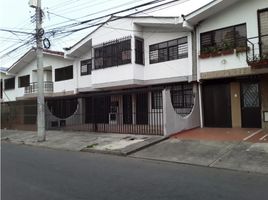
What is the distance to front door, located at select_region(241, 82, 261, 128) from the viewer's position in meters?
17.4

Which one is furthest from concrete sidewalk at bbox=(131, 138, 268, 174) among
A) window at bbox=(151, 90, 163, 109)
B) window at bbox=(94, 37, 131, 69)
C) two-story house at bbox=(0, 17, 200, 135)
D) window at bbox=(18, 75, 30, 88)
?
window at bbox=(18, 75, 30, 88)

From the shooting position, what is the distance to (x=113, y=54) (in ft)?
73.7

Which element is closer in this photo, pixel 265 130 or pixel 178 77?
pixel 265 130

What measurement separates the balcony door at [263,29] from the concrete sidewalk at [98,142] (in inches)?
260

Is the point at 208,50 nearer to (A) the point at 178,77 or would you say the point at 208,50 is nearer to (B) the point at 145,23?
(A) the point at 178,77

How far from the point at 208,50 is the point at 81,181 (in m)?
12.3

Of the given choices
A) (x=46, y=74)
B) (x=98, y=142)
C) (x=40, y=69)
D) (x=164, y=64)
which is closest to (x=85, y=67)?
(x=46, y=74)

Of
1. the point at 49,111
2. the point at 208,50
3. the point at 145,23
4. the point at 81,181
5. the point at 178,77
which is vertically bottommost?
the point at 81,181

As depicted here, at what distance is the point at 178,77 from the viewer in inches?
784

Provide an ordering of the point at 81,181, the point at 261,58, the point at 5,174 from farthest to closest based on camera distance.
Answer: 1. the point at 261,58
2. the point at 5,174
3. the point at 81,181

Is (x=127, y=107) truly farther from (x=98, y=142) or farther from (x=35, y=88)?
(x=35, y=88)

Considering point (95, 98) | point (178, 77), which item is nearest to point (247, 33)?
point (178, 77)

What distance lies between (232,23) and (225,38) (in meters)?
0.85

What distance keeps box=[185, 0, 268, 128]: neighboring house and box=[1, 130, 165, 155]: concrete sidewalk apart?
4.72 m
